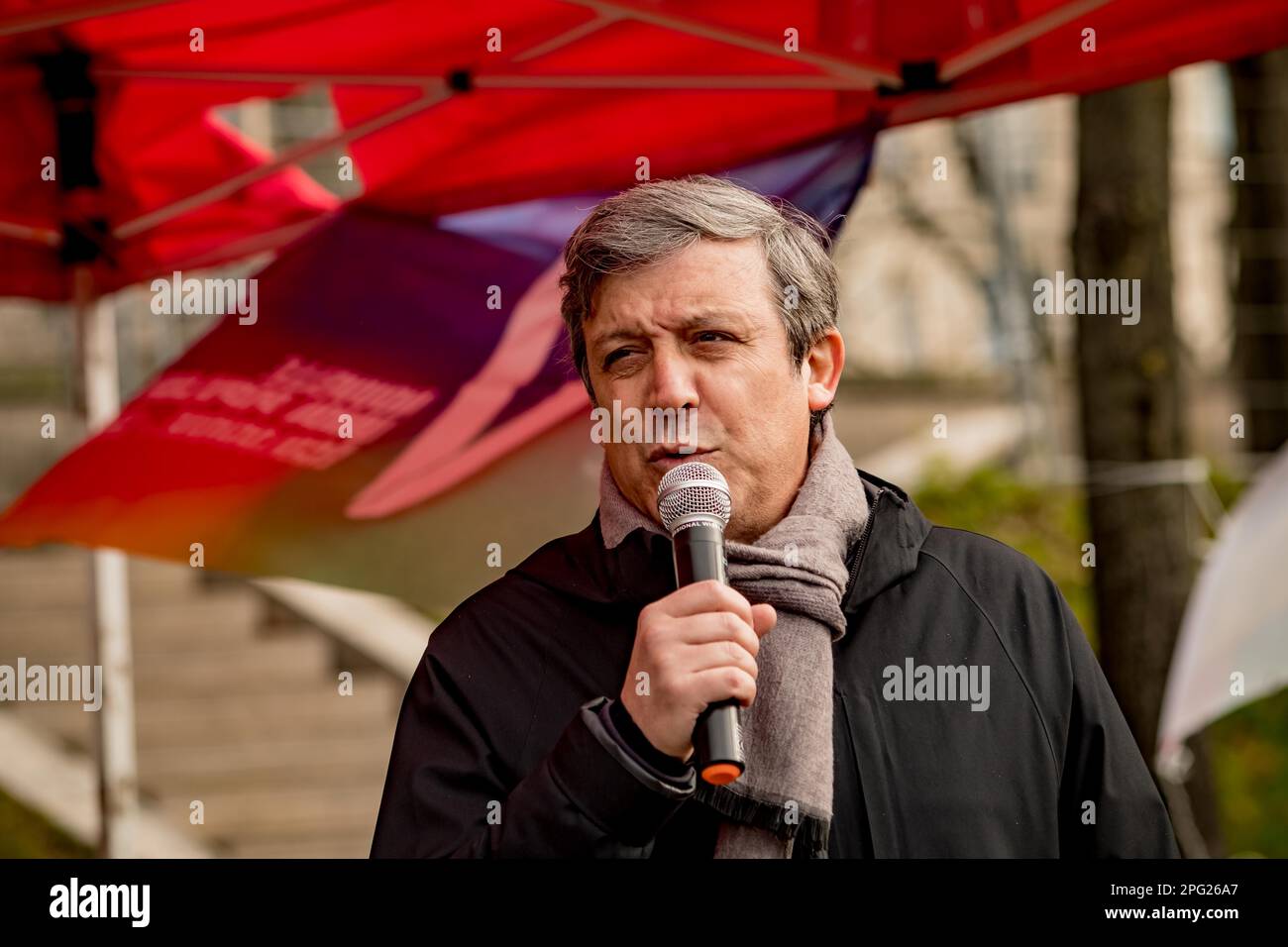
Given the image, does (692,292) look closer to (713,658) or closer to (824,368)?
(824,368)

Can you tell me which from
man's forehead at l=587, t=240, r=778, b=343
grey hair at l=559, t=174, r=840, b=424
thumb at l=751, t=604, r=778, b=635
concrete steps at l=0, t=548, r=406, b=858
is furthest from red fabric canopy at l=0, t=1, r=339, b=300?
thumb at l=751, t=604, r=778, b=635

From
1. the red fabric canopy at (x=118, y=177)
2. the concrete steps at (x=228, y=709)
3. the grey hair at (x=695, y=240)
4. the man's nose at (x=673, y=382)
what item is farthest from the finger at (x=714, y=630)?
the concrete steps at (x=228, y=709)

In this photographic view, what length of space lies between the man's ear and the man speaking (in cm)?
2

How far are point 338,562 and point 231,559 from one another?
0.24 m

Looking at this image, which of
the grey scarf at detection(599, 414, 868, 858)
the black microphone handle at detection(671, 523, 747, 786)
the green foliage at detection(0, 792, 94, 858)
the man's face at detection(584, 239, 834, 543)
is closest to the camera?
the black microphone handle at detection(671, 523, 747, 786)

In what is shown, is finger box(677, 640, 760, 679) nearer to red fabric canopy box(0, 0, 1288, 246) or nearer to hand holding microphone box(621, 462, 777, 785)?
hand holding microphone box(621, 462, 777, 785)

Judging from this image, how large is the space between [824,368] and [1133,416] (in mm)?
1911

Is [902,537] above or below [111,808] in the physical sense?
above

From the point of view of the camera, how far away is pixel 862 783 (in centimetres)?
210

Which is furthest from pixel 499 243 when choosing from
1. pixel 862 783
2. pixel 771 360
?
pixel 862 783

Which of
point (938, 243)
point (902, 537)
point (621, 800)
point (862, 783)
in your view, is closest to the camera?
point (621, 800)

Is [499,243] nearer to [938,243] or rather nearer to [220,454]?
[220,454]

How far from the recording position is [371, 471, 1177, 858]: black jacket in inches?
82.0

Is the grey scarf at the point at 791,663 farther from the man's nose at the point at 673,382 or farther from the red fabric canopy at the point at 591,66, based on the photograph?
the red fabric canopy at the point at 591,66
